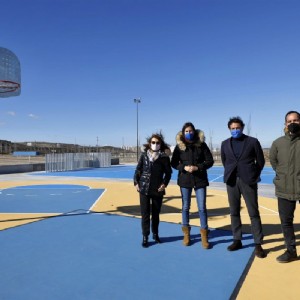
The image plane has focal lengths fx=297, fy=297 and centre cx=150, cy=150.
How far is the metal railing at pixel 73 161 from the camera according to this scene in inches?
1039

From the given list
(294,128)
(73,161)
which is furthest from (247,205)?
(73,161)

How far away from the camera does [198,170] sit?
15.8ft

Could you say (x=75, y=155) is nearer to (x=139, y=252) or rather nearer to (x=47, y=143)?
(x=139, y=252)

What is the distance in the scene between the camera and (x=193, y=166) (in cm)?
475

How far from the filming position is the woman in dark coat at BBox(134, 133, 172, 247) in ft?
16.4

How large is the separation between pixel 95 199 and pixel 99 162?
2409cm

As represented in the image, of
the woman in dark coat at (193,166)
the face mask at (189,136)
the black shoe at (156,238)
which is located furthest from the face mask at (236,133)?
the black shoe at (156,238)

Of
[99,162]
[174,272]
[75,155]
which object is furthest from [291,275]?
[99,162]

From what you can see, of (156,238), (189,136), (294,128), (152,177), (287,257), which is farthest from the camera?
(156,238)

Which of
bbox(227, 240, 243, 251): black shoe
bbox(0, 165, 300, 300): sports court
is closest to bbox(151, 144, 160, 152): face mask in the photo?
bbox(0, 165, 300, 300): sports court

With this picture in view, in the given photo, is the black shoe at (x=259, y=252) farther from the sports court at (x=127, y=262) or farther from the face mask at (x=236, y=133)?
the face mask at (x=236, y=133)

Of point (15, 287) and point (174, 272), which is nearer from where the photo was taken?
point (15, 287)

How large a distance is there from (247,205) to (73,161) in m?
26.0

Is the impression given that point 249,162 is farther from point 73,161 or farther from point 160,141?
point 73,161
